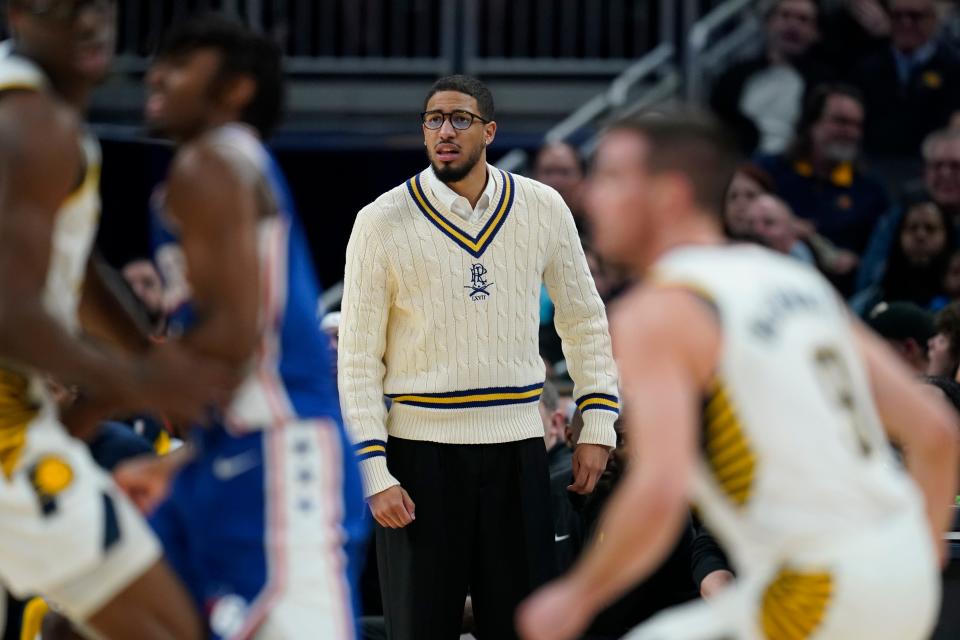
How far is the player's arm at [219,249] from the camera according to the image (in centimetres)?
392

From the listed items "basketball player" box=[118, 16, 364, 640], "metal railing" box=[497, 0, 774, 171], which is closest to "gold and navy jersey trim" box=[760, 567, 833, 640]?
"basketball player" box=[118, 16, 364, 640]

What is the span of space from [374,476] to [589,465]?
2.79 feet

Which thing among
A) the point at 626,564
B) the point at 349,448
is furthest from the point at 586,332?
the point at 626,564

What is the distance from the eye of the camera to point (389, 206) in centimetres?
628

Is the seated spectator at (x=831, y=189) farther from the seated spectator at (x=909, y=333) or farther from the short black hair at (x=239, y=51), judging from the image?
the short black hair at (x=239, y=51)

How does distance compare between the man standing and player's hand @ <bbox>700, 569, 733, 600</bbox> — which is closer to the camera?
player's hand @ <bbox>700, 569, 733, 600</bbox>

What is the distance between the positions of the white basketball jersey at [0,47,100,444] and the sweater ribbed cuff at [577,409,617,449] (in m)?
2.50

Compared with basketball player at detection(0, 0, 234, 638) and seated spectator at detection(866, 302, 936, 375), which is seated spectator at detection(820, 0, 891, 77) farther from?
basketball player at detection(0, 0, 234, 638)

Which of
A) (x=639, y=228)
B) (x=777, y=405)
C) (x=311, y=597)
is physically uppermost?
(x=639, y=228)

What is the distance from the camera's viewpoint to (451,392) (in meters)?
6.14

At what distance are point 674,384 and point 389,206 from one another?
10.0 feet

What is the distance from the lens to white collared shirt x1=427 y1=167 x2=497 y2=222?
247 inches

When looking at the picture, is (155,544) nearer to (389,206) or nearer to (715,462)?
(715,462)

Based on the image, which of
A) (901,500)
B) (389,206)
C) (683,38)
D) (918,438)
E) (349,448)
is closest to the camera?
(901,500)
